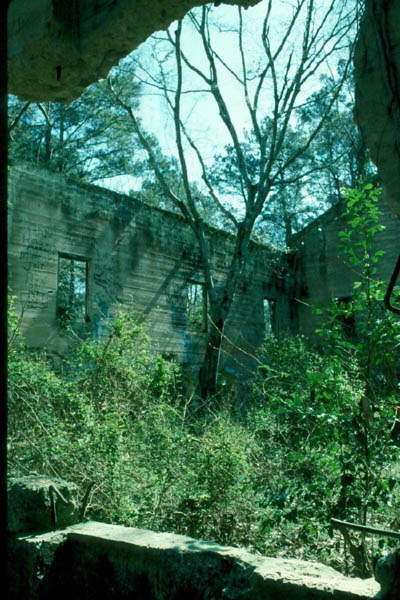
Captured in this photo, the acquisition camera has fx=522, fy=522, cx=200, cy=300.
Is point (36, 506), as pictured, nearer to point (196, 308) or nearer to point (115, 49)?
point (115, 49)

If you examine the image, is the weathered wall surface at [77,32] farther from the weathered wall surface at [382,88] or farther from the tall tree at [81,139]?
the tall tree at [81,139]

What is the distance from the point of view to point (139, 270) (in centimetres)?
1249

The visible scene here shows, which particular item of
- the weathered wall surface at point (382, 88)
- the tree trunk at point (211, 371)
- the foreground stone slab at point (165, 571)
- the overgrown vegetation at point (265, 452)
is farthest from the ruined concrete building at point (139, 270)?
the weathered wall surface at point (382, 88)

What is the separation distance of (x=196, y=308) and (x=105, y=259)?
17.2ft

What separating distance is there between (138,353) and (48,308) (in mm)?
2612

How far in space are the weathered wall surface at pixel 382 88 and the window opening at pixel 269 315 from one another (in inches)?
623

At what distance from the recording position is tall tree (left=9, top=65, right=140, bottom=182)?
66.2 feet

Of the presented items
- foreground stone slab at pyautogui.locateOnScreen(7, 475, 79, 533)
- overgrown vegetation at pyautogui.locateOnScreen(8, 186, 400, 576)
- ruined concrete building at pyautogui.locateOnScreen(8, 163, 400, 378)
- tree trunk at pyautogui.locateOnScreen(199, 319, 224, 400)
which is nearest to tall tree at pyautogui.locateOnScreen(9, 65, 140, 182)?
ruined concrete building at pyautogui.locateOnScreen(8, 163, 400, 378)

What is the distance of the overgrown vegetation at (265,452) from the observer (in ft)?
9.59

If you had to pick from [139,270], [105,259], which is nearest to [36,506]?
[105,259]

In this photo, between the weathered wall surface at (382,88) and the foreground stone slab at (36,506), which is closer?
the weathered wall surface at (382,88)

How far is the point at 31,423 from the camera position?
5055 millimetres

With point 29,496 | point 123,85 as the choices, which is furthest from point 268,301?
point 29,496

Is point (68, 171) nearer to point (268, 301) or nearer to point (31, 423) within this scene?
point (268, 301)
